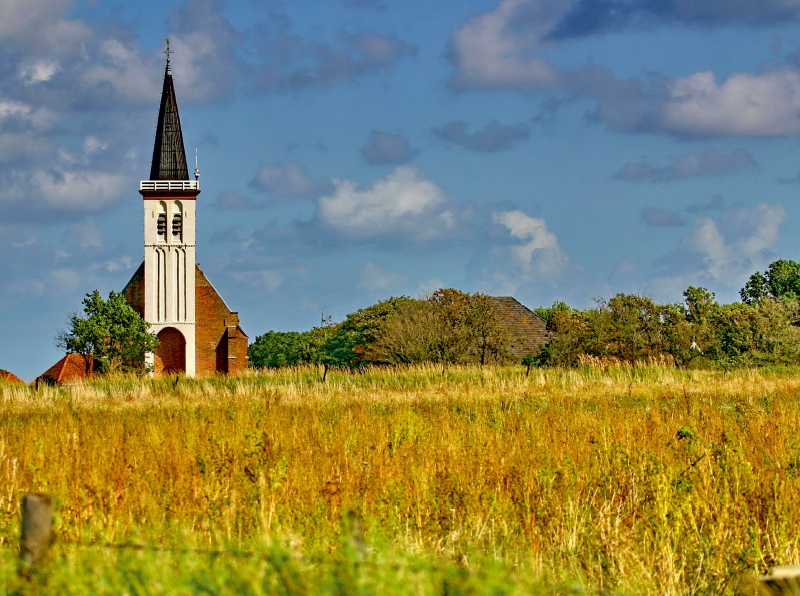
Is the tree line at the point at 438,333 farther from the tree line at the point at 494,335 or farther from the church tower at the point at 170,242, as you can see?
the church tower at the point at 170,242

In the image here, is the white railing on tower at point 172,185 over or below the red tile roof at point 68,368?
over

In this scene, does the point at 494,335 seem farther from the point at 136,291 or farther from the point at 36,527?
the point at 36,527

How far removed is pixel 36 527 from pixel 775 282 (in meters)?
89.9

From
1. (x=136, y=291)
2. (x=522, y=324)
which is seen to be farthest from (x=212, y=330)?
(x=522, y=324)

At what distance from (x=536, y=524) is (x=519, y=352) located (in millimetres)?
43097

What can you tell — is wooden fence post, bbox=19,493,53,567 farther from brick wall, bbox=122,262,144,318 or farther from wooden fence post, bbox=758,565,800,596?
brick wall, bbox=122,262,144,318

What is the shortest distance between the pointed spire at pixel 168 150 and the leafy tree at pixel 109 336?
14773 mm

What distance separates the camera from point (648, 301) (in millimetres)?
40438

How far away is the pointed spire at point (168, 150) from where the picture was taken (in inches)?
2544

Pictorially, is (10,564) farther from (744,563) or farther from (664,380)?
(664,380)

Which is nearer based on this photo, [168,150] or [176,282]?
[176,282]

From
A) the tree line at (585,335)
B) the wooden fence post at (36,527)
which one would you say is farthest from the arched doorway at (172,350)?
the wooden fence post at (36,527)

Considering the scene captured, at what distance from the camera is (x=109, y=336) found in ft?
166

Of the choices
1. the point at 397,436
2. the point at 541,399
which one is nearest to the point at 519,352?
the point at 541,399
